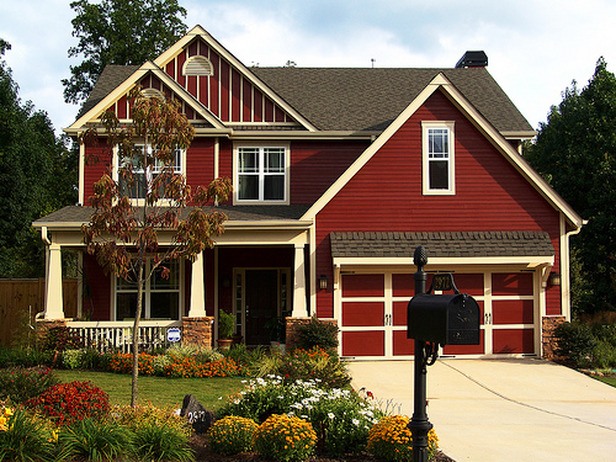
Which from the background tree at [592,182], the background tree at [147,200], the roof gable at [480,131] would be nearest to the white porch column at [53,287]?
the roof gable at [480,131]

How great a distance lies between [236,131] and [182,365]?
24.4 ft

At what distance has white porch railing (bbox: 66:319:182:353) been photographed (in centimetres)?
1742

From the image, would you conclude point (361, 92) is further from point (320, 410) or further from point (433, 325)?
point (433, 325)

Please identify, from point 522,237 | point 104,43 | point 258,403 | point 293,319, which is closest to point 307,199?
point 293,319

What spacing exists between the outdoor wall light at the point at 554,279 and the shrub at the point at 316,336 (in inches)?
220

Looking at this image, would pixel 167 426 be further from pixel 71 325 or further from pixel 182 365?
pixel 71 325

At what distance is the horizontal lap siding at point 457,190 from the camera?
18.2m

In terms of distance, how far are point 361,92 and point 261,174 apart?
17.1ft

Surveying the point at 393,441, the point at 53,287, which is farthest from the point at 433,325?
the point at 53,287

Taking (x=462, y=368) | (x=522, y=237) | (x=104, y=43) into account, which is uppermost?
(x=104, y=43)

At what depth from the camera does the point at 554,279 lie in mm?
17984

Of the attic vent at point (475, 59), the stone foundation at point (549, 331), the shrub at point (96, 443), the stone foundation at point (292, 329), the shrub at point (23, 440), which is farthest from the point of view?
the attic vent at point (475, 59)

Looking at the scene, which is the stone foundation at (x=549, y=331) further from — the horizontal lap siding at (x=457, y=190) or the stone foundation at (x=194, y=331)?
the stone foundation at (x=194, y=331)

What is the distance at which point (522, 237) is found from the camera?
711 inches
